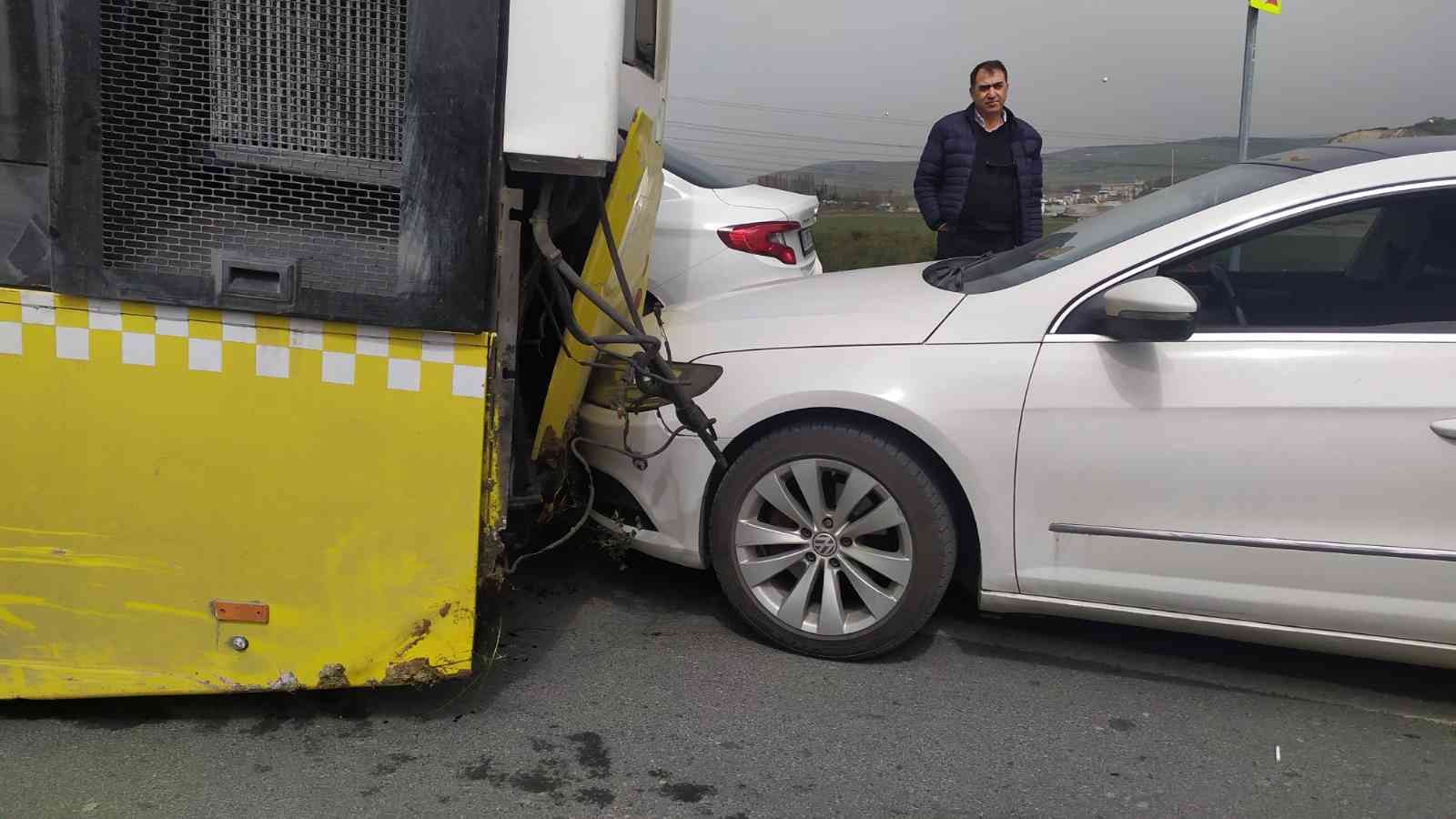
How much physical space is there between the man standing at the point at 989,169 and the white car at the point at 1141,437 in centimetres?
217

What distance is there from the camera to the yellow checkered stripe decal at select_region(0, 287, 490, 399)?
2.79m

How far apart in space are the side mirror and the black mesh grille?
190cm

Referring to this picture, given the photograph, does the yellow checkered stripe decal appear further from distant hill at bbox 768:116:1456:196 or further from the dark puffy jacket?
distant hill at bbox 768:116:1456:196

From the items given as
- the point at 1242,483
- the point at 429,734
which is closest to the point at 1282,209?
the point at 1242,483

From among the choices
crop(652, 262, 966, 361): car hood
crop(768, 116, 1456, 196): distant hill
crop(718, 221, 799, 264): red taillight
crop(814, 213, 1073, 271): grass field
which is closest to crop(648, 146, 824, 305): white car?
crop(718, 221, 799, 264): red taillight

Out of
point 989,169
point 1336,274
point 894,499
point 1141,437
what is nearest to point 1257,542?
point 1141,437

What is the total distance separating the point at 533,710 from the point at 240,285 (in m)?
1.34

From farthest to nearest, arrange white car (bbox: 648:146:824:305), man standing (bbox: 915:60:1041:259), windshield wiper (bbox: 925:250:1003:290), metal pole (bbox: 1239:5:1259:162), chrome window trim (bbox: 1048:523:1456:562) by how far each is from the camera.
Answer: metal pole (bbox: 1239:5:1259:162) < man standing (bbox: 915:60:1041:259) < white car (bbox: 648:146:824:305) < windshield wiper (bbox: 925:250:1003:290) < chrome window trim (bbox: 1048:523:1456:562)

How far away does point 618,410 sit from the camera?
12.4 feet

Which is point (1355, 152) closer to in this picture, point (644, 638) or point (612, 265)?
point (612, 265)

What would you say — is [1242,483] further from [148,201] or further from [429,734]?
[148,201]

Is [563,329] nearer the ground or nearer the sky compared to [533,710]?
nearer the sky

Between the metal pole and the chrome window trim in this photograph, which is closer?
the chrome window trim

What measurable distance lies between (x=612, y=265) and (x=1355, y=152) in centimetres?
220
